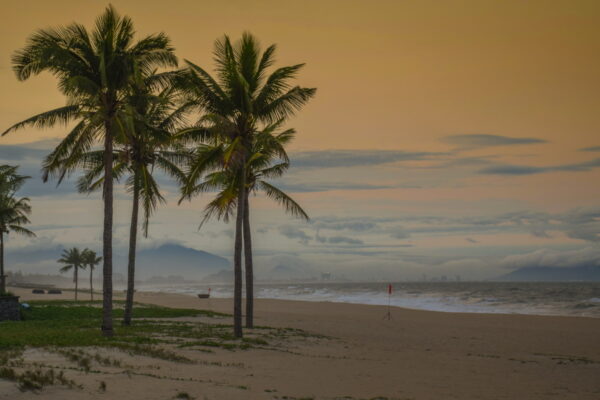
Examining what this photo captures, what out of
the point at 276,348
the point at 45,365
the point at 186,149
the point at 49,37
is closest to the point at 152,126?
the point at 186,149

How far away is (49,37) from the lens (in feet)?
62.1

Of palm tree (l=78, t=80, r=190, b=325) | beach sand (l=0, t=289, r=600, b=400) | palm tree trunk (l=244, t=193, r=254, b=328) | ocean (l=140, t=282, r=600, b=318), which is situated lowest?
ocean (l=140, t=282, r=600, b=318)

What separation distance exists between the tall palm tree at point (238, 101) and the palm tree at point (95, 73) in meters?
1.60

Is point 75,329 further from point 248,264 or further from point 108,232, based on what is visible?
point 248,264

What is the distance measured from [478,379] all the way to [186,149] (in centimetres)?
1748

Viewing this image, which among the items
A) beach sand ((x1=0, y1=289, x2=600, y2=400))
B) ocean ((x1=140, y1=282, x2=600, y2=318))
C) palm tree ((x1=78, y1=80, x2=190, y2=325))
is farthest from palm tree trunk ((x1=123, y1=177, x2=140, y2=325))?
ocean ((x1=140, y1=282, x2=600, y2=318))

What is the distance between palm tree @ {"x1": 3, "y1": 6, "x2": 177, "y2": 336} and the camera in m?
19.1

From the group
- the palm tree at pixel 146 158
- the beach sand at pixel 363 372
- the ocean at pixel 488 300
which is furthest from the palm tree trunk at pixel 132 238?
the ocean at pixel 488 300

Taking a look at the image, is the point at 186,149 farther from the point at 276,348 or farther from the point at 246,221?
the point at 276,348

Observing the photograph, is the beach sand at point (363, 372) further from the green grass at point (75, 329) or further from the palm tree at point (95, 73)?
the palm tree at point (95, 73)

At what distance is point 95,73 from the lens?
1977 centimetres

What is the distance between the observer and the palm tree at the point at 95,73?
19062mm

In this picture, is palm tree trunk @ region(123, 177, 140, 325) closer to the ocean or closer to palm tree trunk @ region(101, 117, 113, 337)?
palm tree trunk @ region(101, 117, 113, 337)

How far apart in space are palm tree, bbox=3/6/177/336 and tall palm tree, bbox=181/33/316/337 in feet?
5.25
